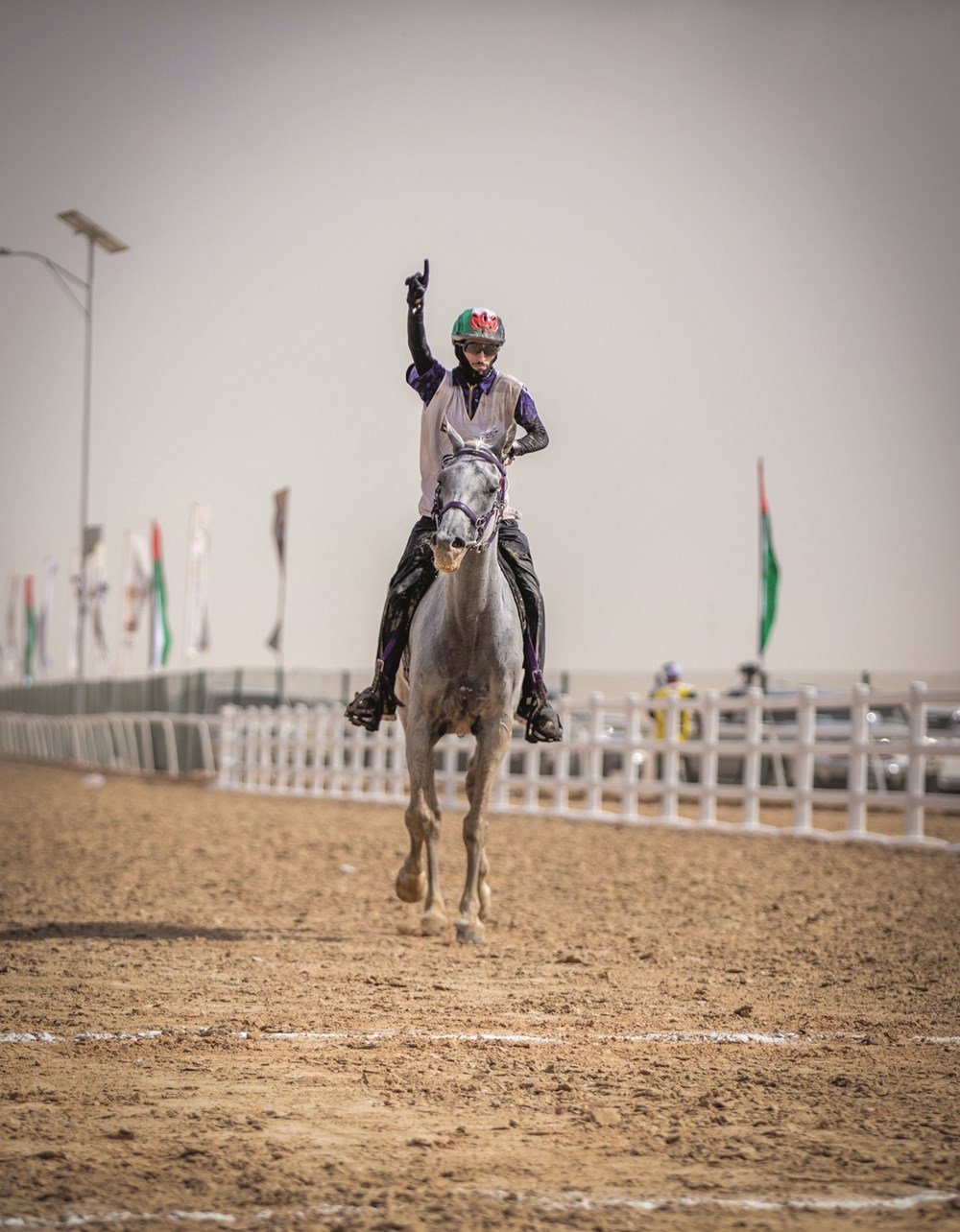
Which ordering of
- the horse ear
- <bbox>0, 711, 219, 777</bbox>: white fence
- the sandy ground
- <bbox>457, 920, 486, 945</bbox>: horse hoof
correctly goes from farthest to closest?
<bbox>0, 711, 219, 777</bbox>: white fence → <bbox>457, 920, 486, 945</bbox>: horse hoof → the horse ear → the sandy ground

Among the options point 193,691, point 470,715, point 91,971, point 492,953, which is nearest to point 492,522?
point 470,715

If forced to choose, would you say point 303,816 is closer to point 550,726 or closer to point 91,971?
point 550,726

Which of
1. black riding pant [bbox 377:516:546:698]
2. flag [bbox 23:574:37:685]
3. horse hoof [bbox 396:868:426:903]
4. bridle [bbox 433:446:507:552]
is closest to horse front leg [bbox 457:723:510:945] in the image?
horse hoof [bbox 396:868:426:903]

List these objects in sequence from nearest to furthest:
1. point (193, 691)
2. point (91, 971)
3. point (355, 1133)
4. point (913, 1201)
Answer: point (913, 1201)
point (355, 1133)
point (91, 971)
point (193, 691)

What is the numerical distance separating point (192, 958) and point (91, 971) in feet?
2.21

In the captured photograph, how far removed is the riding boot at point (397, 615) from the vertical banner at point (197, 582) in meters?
30.4

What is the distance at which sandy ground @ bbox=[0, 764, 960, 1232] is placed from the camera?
11.9 ft

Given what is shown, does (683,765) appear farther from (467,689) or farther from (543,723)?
(467,689)

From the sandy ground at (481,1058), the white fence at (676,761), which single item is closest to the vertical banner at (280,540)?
the white fence at (676,761)

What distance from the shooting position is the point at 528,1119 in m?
4.36

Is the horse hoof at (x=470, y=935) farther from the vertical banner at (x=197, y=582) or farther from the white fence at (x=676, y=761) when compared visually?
the vertical banner at (x=197, y=582)

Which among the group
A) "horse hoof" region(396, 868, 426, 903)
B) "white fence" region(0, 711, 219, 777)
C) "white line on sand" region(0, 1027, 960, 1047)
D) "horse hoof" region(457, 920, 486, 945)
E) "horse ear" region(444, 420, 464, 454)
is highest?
"horse ear" region(444, 420, 464, 454)

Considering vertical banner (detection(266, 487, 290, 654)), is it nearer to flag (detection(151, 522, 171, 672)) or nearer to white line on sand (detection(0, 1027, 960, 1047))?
flag (detection(151, 522, 171, 672))

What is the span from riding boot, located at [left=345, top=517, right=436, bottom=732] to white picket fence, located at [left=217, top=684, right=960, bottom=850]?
7.98m
